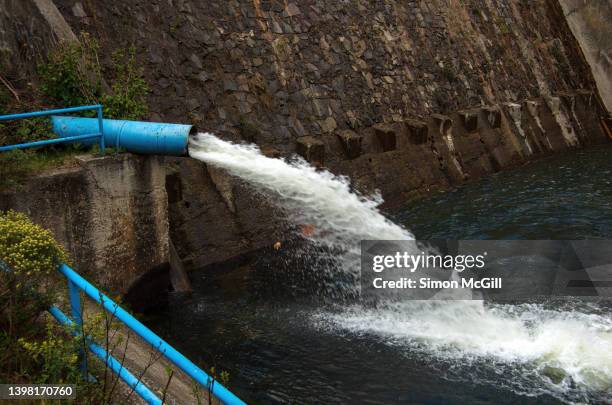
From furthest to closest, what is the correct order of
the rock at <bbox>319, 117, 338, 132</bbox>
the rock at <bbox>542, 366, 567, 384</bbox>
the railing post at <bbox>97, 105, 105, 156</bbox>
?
the rock at <bbox>319, 117, 338, 132</bbox>, the railing post at <bbox>97, 105, 105, 156</bbox>, the rock at <bbox>542, 366, 567, 384</bbox>

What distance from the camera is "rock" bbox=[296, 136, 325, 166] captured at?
45.7 feet

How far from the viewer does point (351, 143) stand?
14883 millimetres

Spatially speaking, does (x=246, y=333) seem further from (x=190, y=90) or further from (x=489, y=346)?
(x=190, y=90)

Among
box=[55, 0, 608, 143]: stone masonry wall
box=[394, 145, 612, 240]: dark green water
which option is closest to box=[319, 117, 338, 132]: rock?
box=[55, 0, 608, 143]: stone masonry wall

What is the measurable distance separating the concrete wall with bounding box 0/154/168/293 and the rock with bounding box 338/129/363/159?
21.0ft

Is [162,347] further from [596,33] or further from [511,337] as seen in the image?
[596,33]

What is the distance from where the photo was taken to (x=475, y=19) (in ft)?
71.2

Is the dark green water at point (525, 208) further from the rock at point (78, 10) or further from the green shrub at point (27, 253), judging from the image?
the green shrub at point (27, 253)

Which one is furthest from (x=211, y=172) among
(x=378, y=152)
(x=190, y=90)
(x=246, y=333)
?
(x=378, y=152)

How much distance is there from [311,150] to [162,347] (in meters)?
9.82

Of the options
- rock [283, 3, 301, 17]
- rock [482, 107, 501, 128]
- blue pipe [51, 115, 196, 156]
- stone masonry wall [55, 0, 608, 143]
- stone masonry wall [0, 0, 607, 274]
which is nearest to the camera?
blue pipe [51, 115, 196, 156]

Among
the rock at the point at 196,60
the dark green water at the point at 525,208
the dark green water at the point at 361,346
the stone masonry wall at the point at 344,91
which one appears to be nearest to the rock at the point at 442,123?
the stone masonry wall at the point at 344,91

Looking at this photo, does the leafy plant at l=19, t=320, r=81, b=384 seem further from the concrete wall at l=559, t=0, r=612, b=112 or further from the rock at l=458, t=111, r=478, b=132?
the concrete wall at l=559, t=0, r=612, b=112

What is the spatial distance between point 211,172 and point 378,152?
5185 millimetres
